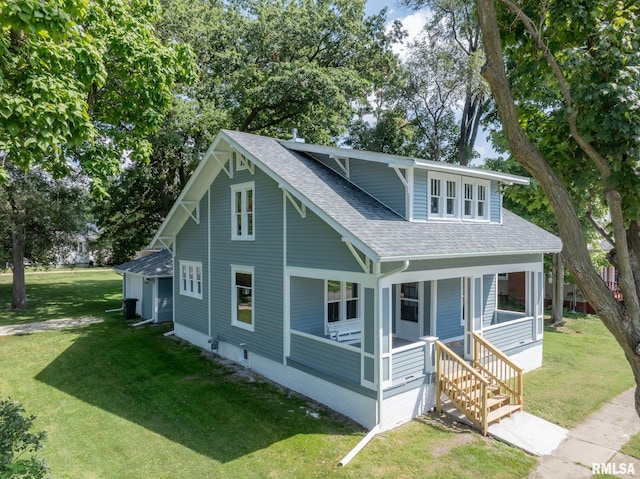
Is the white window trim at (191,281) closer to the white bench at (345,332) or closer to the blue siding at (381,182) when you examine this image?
the white bench at (345,332)

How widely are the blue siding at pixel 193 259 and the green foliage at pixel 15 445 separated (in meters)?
9.27

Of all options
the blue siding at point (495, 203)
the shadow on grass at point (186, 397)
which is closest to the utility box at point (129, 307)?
the shadow on grass at point (186, 397)

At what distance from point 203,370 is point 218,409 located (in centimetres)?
293

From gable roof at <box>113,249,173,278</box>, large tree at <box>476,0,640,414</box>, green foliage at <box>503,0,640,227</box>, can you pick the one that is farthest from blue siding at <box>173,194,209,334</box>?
green foliage at <box>503,0,640,227</box>

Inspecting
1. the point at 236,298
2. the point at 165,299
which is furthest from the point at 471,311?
the point at 165,299

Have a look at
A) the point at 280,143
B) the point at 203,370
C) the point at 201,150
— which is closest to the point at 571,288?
the point at 280,143

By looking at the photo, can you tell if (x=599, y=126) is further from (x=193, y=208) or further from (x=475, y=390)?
(x=193, y=208)

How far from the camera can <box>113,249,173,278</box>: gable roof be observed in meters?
18.7

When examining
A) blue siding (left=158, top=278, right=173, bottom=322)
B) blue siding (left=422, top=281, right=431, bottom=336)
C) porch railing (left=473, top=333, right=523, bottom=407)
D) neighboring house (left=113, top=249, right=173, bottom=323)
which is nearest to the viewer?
porch railing (left=473, top=333, right=523, bottom=407)

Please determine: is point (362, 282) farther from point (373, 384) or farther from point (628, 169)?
point (628, 169)

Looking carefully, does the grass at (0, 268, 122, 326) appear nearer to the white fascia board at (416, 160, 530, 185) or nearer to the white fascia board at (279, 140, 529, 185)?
the white fascia board at (279, 140, 529, 185)

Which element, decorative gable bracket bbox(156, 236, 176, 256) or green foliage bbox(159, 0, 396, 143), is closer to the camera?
decorative gable bracket bbox(156, 236, 176, 256)

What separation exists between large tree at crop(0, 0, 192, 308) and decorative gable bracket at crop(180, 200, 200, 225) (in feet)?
13.1

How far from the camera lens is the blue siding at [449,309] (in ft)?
41.0
